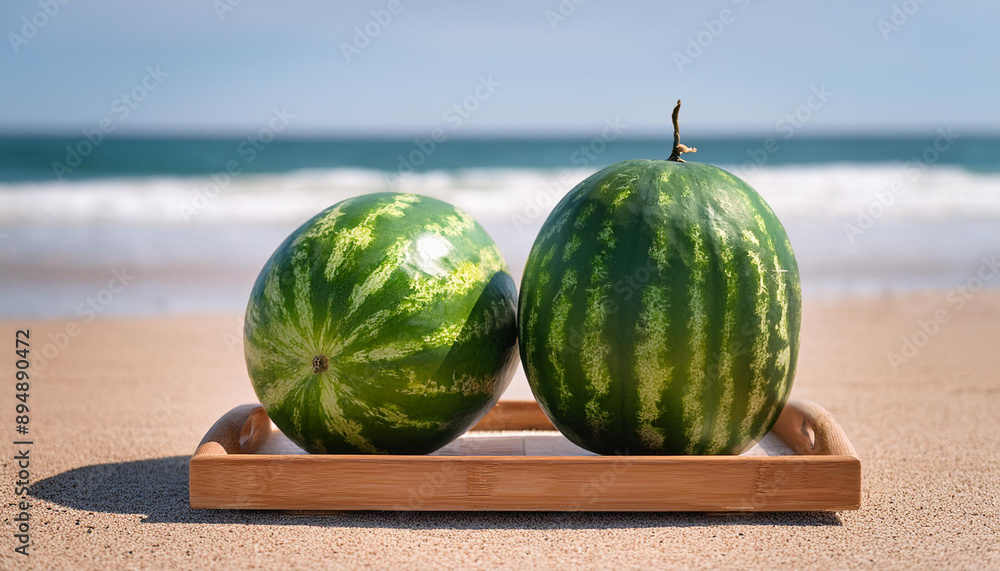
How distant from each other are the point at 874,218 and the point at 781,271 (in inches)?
447

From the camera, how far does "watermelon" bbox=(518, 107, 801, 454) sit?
243cm

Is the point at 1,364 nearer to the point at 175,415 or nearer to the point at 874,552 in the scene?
the point at 175,415

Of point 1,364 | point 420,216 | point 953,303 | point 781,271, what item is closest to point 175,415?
point 1,364

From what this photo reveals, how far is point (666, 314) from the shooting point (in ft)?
7.91

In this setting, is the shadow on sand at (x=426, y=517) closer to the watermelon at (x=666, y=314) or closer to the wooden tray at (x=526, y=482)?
the wooden tray at (x=526, y=482)

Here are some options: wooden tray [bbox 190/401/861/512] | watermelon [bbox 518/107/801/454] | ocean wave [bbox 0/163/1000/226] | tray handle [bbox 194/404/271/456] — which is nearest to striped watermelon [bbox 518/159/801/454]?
watermelon [bbox 518/107/801/454]

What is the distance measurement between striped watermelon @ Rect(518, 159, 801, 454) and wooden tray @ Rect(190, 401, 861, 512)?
148 mm

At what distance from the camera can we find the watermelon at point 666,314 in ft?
7.96

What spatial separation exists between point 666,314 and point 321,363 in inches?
41.6

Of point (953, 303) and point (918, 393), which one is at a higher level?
point (953, 303)

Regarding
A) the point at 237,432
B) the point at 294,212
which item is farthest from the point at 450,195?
the point at 237,432

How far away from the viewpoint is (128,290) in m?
7.66

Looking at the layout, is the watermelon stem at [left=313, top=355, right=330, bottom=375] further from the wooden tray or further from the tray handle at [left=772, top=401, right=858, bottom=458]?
the tray handle at [left=772, top=401, right=858, bottom=458]

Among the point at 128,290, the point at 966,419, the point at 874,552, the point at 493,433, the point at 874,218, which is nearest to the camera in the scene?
the point at 874,552
